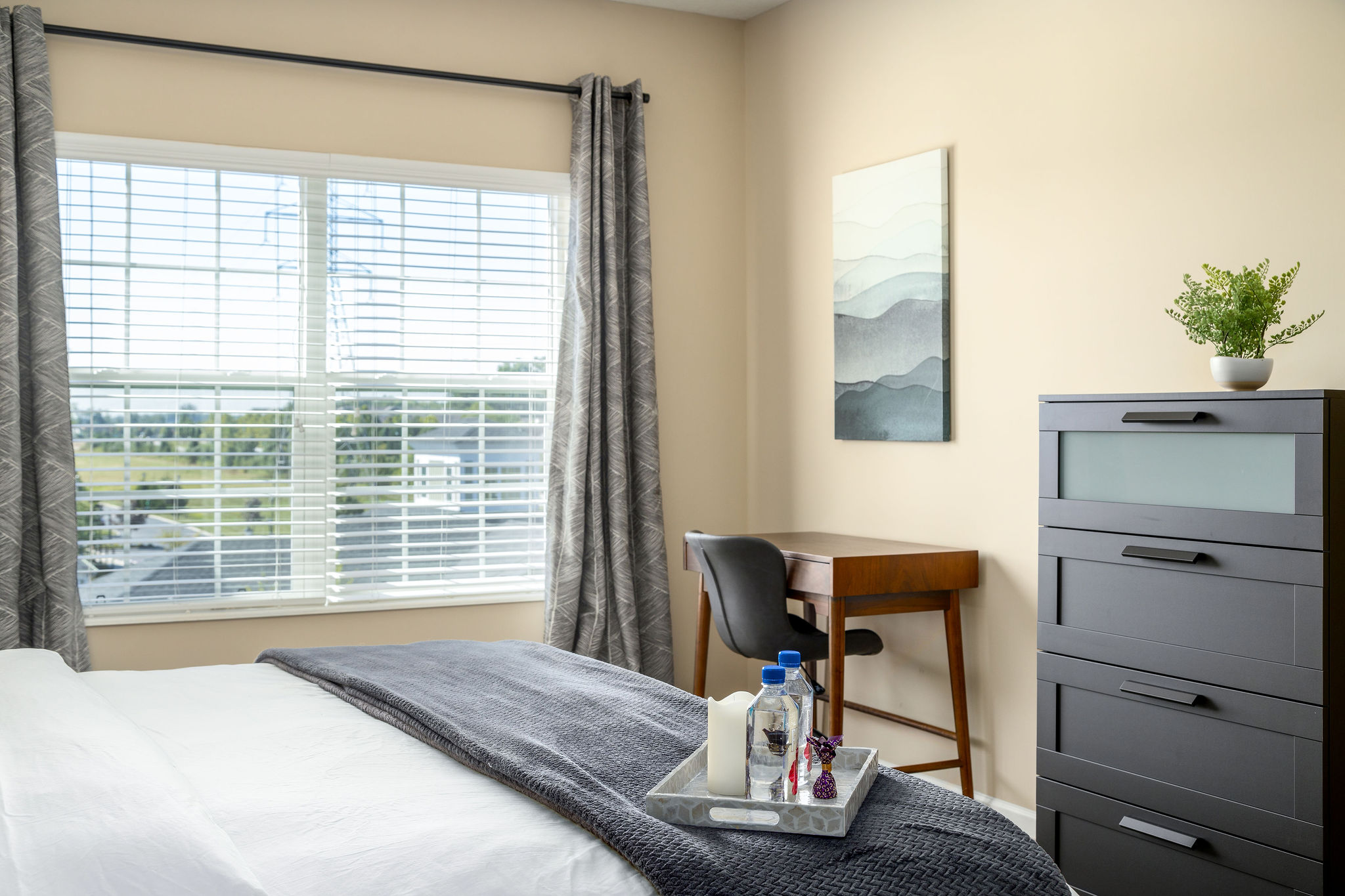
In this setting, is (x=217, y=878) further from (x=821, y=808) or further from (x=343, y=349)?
(x=343, y=349)

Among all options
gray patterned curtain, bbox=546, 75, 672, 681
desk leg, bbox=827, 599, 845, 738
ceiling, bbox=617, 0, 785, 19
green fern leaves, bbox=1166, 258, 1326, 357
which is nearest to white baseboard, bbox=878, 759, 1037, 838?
desk leg, bbox=827, 599, 845, 738

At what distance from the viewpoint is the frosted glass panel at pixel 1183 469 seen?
2285 mm

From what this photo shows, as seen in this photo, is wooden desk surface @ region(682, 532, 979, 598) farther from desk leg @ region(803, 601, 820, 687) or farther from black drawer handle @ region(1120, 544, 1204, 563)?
black drawer handle @ region(1120, 544, 1204, 563)

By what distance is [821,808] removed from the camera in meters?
1.50

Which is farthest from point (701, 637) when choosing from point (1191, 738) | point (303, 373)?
point (1191, 738)

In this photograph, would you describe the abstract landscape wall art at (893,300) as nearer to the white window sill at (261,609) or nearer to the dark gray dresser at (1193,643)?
the dark gray dresser at (1193,643)

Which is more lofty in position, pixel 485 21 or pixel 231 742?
pixel 485 21

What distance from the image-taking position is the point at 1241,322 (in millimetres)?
2465

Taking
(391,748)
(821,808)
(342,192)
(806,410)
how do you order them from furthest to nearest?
(806,410), (342,192), (391,748), (821,808)

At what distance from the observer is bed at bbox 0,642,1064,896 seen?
1.27 metres

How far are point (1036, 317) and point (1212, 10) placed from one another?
916mm

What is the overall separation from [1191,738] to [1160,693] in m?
0.11

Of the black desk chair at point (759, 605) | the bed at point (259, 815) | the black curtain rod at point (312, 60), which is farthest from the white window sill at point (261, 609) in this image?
the black curtain rod at point (312, 60)

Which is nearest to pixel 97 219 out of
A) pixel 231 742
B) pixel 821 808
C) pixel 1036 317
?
pixel 231 742
